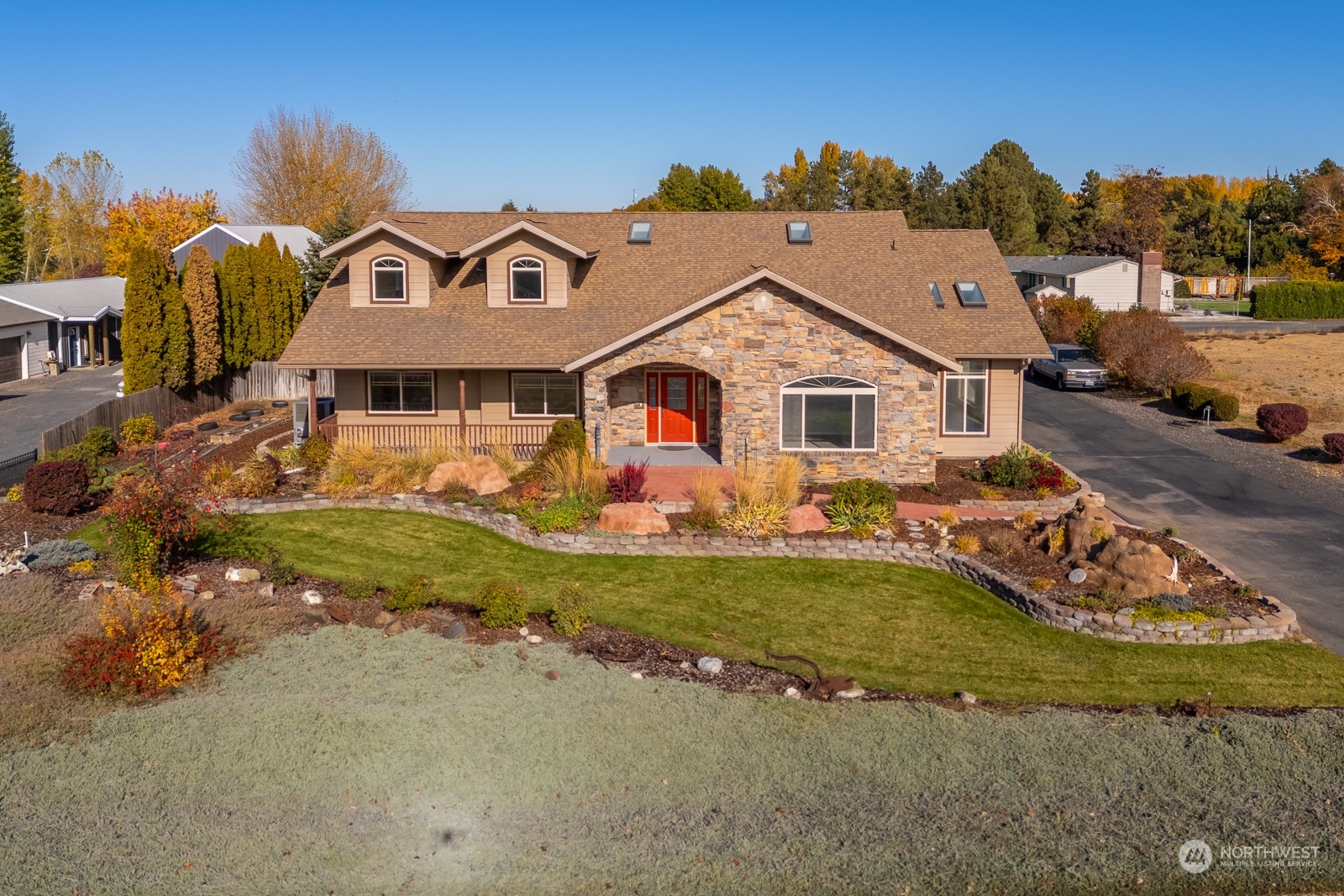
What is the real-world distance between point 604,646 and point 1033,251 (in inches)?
2853

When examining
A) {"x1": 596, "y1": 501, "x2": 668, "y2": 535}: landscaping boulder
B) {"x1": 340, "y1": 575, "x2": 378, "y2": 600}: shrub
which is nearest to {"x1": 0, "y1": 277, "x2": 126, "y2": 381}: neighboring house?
{"x1": 596, "y1": 501, "x2": 668, "y2": 535}: landscaping boulder

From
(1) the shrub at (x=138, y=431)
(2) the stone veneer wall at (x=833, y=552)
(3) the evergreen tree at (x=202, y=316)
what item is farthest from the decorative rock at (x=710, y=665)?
(3) the evergreen tree at (x=202, y=316)

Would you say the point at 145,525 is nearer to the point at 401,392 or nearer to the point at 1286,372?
the point at 401,392

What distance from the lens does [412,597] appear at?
680 inches

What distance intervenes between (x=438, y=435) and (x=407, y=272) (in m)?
4.36

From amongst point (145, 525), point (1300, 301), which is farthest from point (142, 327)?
point (1300, 301)

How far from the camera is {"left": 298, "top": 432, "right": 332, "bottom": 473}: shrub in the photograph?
25.2 m

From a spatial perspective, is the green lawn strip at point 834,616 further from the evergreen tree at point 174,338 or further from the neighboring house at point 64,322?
the neighboring house at point 64,322

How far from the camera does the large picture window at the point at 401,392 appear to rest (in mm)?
27828

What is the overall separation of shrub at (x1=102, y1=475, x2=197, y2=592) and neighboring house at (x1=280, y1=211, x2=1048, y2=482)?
7.99 meters

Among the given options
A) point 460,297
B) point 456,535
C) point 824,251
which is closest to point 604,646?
point 456,535

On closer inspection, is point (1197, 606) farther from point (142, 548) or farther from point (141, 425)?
point (141, 425)

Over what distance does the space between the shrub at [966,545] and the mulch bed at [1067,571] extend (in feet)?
0.47

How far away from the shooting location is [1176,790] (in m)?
12.1
